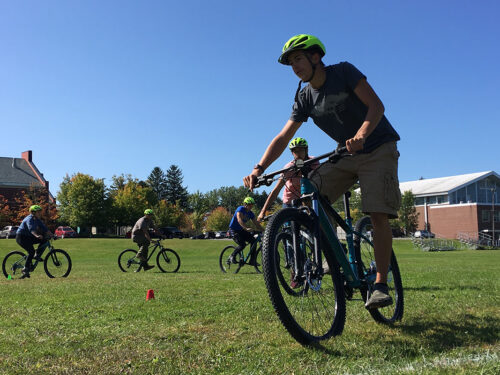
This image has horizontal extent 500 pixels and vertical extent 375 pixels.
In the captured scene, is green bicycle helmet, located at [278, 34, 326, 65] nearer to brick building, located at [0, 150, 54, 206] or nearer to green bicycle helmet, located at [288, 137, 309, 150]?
green bicycle helmet, located at [288, 137, 309, 150]

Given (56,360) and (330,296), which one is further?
(330,296)

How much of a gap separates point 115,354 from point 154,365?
0.40m

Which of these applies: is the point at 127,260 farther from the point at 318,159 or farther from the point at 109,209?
the point at 109,209

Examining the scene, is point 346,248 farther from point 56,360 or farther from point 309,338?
point 56,360

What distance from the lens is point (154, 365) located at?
8.94 feet

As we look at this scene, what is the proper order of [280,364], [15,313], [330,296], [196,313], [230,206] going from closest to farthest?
[280,364] → [330,296] → [196,313] → [15,313] → [230,206]

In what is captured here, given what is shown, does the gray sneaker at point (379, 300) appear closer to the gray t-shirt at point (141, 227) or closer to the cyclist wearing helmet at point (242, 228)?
the cyclist wearing helmet at point (242, 228)

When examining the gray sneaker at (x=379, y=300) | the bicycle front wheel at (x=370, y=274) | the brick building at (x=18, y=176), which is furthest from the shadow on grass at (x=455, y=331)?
the brick building at (x=18, y=176)

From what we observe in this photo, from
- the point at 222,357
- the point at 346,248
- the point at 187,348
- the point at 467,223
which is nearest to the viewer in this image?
the point at 222,357

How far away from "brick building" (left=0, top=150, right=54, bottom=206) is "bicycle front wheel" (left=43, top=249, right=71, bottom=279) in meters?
64.0

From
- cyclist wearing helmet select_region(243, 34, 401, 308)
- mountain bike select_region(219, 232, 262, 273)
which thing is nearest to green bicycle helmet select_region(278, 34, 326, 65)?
cyclist wearing helmet select_region(243, 34, 401, 308)

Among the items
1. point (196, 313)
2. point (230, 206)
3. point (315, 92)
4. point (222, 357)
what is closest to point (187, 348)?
point (222, 357)

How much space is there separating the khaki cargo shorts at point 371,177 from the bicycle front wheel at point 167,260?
10.6m

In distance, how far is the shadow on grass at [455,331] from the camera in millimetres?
3172
